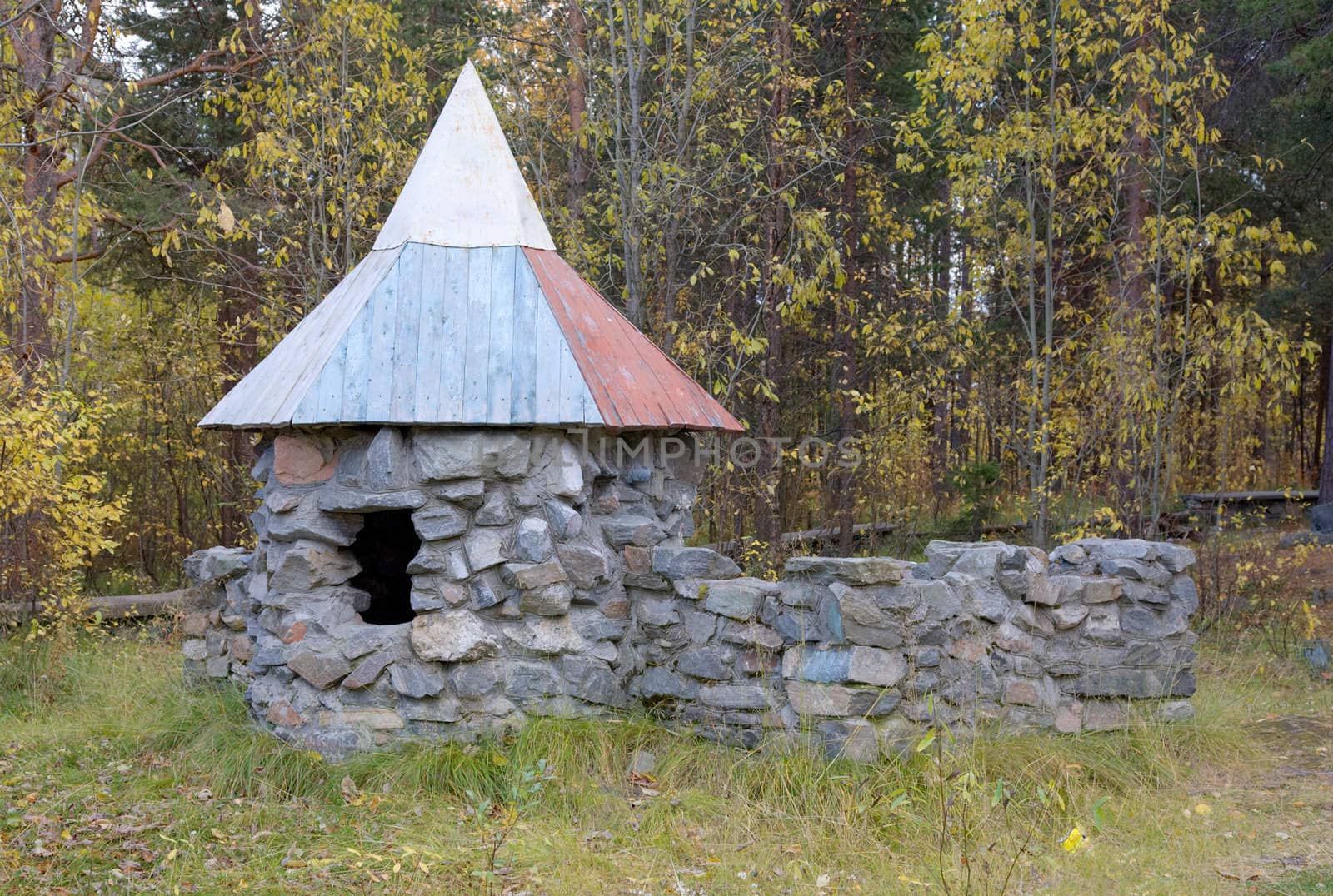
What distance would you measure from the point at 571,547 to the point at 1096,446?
6.49 meters

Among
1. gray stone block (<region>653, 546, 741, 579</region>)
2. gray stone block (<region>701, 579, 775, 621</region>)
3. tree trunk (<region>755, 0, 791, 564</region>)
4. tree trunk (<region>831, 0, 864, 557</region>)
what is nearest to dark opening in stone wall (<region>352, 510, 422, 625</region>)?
gray stone block (<region>653, 546, 741, 579</region>)

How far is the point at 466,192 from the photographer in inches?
247

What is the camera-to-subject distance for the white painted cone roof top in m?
6.20

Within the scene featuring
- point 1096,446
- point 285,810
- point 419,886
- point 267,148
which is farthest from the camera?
point 1096,446

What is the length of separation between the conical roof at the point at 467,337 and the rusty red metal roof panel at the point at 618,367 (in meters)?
0.01

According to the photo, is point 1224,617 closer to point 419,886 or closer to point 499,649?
point 499,649

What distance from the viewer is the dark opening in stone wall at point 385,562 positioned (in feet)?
25.6

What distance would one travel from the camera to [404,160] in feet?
34.6

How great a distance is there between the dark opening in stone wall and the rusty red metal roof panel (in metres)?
2.26

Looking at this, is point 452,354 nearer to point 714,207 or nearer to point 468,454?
point 468,454

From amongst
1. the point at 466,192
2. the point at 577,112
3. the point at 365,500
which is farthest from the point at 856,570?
the point at 577,112

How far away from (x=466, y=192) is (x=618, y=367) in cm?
133

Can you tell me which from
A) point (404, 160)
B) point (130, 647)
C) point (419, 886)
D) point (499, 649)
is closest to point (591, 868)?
point (419, 886)

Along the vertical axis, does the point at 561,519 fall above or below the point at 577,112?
below
